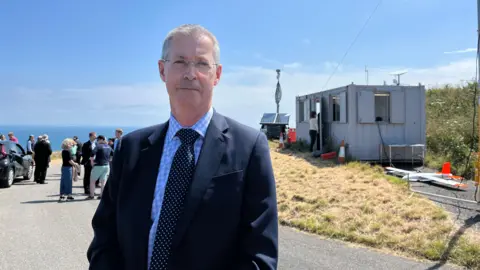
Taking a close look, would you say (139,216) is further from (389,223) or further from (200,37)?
(389,223)

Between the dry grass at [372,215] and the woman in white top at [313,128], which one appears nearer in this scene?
the dry grass at [372,215]

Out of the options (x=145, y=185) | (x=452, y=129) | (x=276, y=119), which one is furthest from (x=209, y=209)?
(x=276, y=119)

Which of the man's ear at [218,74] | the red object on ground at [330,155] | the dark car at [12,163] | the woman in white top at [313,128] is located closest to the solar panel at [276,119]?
the woman in white top at [313,128]

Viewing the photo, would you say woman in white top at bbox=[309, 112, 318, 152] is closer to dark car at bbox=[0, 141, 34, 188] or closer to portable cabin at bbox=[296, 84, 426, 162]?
portable cabin at bbox=[296, 84, 426, 162]

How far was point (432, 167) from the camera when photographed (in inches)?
504

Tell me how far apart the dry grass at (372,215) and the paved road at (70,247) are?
351mm

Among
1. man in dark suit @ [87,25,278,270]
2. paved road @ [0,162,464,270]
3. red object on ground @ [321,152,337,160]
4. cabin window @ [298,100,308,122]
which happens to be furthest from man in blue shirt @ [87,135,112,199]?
cabin window @ [298,100,308,122]

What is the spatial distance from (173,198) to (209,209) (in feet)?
0.61

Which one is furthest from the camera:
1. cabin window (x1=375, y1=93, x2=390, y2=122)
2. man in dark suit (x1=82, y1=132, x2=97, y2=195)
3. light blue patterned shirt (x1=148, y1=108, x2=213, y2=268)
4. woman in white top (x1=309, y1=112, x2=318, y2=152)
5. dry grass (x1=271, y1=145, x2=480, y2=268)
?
woman in white top (x1=309, y1=112, x2=318, y2=152)

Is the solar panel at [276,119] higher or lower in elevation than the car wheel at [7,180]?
higher

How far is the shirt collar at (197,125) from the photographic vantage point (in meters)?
1.80

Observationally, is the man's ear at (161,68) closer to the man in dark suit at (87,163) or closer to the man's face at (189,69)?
the man's face at (189,69)

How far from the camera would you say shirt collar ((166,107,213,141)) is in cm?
180

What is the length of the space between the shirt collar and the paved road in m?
3.42
